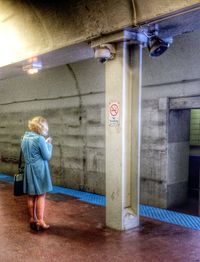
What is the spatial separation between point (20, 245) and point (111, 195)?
1.64 meters

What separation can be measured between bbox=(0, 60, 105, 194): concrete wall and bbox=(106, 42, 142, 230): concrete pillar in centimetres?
243

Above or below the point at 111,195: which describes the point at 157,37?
above

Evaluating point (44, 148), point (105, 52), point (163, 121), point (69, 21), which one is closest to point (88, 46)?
point (69, 21)

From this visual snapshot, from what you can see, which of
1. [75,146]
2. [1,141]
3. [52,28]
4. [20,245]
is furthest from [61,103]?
[20,245]

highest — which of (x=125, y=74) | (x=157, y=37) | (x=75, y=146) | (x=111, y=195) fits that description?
(x=157, y=37)

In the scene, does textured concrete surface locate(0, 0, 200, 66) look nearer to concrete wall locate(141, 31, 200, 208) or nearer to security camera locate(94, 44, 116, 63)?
security camera locate(94, 44, 116, 63)

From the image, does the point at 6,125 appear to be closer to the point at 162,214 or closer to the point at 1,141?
the point at 1,141

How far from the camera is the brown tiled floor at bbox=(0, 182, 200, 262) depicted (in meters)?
4.14

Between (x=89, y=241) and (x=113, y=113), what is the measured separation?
2081mm

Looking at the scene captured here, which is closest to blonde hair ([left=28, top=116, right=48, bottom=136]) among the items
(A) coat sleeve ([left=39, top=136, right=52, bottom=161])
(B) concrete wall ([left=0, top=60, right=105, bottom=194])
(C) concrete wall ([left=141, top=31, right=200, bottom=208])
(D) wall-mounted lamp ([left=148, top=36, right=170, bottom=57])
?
(A) coat sleeve ([left=39, top=136, right=52, bottom=161])

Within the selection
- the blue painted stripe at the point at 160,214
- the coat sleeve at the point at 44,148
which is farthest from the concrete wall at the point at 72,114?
the coat sleeve at the point at 44,148

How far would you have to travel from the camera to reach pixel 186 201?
22.4 ft

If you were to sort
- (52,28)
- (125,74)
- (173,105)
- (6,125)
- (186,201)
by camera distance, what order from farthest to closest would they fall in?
(6,125) < (186,201) < (173,105) < (52,28) < (125,74)

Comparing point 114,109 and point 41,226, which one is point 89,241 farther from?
point 114,109
